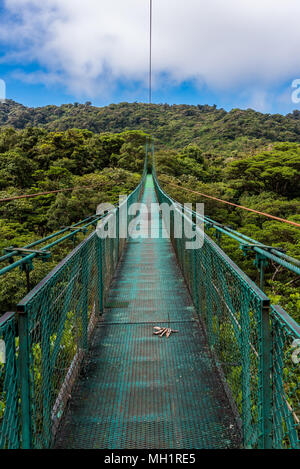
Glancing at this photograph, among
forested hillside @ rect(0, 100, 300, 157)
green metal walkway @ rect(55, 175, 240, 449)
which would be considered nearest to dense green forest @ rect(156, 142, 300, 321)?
green metal walkway @ rect(55, 175, 240, 449)

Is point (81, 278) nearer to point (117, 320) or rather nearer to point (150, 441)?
point (117, 320)

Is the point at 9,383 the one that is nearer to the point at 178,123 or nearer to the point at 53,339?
the point at 53,339

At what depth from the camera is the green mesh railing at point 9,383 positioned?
1.10 metres

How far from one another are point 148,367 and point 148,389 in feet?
0.82

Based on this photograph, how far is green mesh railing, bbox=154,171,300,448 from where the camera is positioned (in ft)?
3.91

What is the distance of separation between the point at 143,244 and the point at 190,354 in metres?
4.21

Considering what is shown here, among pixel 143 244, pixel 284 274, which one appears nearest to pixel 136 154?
pixel 284 274

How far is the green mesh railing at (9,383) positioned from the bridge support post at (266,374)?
940mm

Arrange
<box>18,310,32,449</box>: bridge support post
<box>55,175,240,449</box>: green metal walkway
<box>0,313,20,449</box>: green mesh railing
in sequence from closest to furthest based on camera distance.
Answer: <box>0,313,20,449</box>: green mesh railing
<box>18,310,32,449</box>: bridge support post
<box>55,175,240,449</box>: green metal walkway

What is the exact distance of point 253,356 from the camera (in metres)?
1.57

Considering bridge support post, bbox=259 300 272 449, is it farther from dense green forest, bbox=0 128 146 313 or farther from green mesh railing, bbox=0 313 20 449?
dense green forest, bbox=0 128 146 313

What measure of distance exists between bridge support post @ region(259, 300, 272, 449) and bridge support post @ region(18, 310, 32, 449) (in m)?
0.91

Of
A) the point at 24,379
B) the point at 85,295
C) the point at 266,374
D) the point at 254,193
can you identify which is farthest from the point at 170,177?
the point at 24,379
